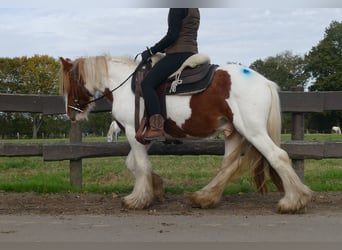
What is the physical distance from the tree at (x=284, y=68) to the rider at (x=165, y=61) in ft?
216

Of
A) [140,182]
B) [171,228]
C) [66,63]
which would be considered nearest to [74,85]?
[66,63]

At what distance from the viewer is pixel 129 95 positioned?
6344mm

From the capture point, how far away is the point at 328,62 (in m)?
69.6

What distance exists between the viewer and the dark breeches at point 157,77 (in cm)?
598

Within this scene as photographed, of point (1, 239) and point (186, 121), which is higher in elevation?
point (186, 121)

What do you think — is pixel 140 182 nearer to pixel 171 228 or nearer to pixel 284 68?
pixel 171 228

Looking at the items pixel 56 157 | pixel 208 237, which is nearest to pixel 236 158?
pixel 208 237

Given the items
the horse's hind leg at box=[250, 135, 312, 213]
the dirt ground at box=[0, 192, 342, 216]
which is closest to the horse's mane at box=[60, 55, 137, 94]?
the dirt ground at box=[0, 192, 342, 216]

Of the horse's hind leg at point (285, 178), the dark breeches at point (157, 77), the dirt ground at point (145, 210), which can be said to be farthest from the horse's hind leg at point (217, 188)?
the dark breeches at point (157, 77)

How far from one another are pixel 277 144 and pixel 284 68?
71.3 meters

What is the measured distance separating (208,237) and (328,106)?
3.83 metres

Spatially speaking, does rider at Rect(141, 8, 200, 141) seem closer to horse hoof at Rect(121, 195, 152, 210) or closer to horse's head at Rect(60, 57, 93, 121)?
horse hoof at Rect(121, 195, 152, 210)

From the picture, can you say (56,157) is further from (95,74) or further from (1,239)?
(1,239)

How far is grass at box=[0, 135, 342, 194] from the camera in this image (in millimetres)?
7457
